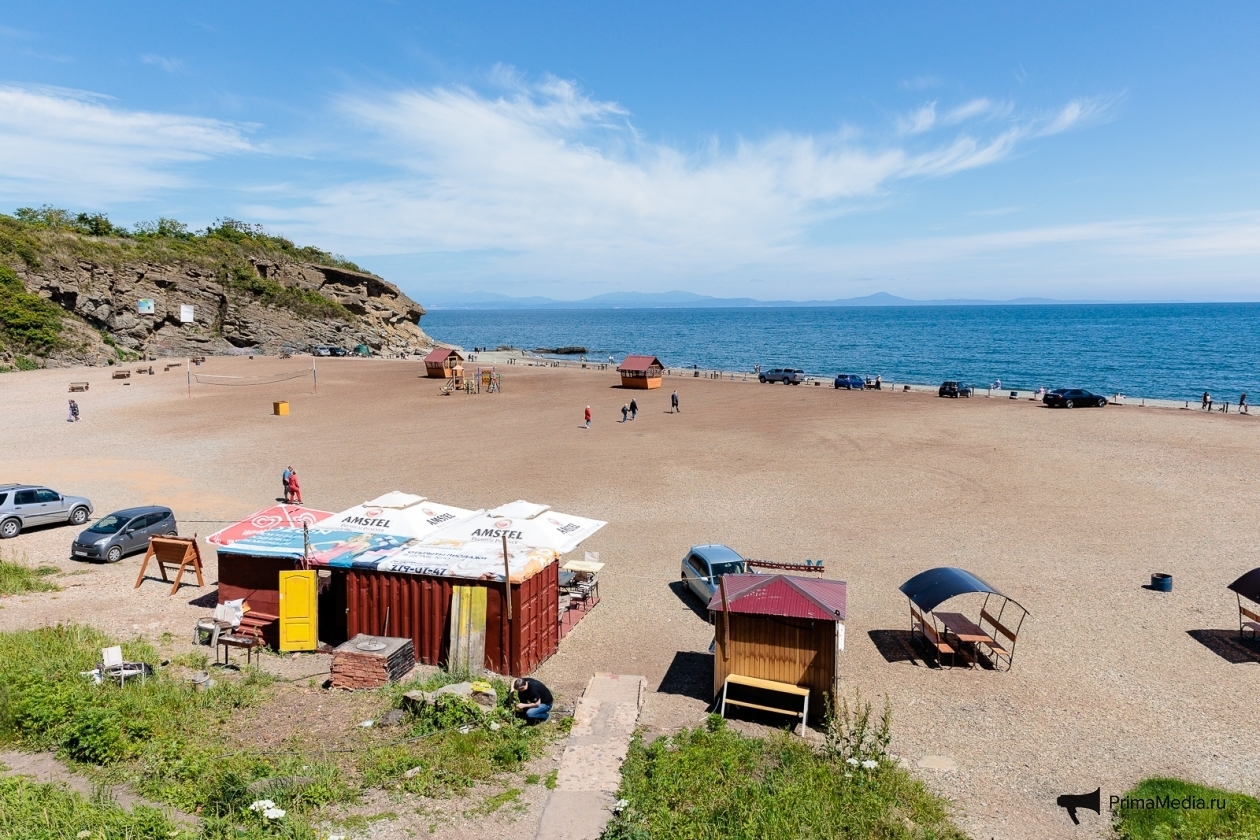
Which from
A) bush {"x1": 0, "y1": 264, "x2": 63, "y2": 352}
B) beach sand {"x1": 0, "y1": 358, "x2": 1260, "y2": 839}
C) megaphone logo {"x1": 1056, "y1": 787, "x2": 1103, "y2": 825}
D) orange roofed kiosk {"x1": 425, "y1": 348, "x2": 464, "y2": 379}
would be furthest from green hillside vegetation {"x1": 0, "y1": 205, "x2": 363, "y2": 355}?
megaphone logo {"x1": 1056, "y1": 787, "x2": 1103, "y2": 825}

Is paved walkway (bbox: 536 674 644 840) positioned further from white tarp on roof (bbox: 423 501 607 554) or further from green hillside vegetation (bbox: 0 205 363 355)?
green hillside vegetation (bbox: 0 205 363 355)

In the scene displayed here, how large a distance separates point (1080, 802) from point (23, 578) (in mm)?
21287

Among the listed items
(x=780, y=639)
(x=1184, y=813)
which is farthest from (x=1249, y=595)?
(x=780, y=639)

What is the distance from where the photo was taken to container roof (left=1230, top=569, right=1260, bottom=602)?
14.4m

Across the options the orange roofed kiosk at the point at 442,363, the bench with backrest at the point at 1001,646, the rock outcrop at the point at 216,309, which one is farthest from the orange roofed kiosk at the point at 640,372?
the rock outcrop at the point at 216,309

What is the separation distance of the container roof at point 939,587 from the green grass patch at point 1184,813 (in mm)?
4335

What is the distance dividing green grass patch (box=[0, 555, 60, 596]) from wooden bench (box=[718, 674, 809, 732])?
15500 mm

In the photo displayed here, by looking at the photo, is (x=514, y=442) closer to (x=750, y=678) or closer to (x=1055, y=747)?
(x=750, y=678)

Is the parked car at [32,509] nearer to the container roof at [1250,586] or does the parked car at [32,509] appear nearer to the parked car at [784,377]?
the container roof at [1250,586]

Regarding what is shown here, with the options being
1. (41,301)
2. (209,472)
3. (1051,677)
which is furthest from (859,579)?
(41,301)

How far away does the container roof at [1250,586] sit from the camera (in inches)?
569

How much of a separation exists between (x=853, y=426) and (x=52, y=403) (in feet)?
160

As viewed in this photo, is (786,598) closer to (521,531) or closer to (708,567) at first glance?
(708,567)

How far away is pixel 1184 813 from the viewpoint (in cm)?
891
